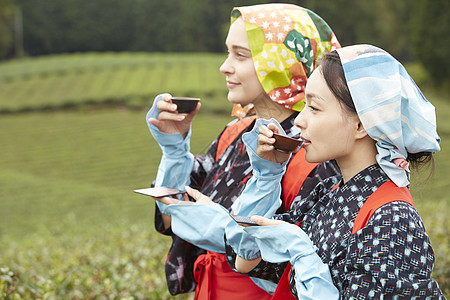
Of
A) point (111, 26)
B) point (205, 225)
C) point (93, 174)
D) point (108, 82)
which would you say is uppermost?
point (205, 225)

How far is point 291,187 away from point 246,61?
16.6 inches

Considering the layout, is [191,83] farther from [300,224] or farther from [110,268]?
[300,224]

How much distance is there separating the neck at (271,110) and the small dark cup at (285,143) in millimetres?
343

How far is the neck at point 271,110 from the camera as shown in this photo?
1728mm

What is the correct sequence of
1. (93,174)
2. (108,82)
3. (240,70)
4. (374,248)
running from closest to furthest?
(374,248) → (240,70) → (93,174) → (108,82)

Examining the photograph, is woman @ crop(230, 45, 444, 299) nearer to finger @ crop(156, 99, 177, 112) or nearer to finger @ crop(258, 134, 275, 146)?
finger @ crop(258, 134, 275, 146)

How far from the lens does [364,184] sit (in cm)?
131

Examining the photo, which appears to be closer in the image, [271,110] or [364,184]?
[364,184]

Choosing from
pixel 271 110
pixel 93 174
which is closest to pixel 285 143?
pixel 271 110

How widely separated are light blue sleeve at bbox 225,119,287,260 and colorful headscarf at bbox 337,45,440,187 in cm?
26

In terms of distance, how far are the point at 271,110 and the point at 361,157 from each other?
473mm

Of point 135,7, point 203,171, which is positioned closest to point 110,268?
point 203,171

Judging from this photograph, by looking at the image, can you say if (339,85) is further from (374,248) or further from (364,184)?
(374,248)

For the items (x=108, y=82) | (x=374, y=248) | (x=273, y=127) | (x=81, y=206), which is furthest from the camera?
(x=108, y=82)
